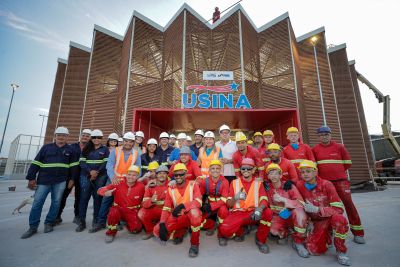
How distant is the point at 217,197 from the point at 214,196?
0.32ft

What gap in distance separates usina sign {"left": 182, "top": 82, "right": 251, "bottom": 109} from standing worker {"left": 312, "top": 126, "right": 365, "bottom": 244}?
635 cm

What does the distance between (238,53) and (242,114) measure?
7.51 m

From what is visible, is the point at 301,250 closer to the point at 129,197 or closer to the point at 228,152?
the point at 228,152

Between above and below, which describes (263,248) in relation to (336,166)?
below

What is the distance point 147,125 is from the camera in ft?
24.0

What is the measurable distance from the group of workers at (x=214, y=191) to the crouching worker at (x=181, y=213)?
2cm

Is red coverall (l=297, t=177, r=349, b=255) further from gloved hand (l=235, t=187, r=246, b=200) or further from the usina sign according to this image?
the usina sign

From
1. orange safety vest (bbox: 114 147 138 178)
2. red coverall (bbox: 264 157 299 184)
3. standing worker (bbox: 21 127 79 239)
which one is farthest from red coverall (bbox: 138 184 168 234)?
red coverall (bbox: 264 157 299 184)

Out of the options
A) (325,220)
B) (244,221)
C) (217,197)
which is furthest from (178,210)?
(325,220)

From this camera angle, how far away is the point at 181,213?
3.19 metres

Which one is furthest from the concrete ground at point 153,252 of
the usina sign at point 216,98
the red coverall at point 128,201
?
the usina sign at point 216,98

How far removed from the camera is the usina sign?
1018 centimetres

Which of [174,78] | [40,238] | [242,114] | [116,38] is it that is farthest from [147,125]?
[116,38]

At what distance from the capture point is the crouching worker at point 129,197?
3752 mm
